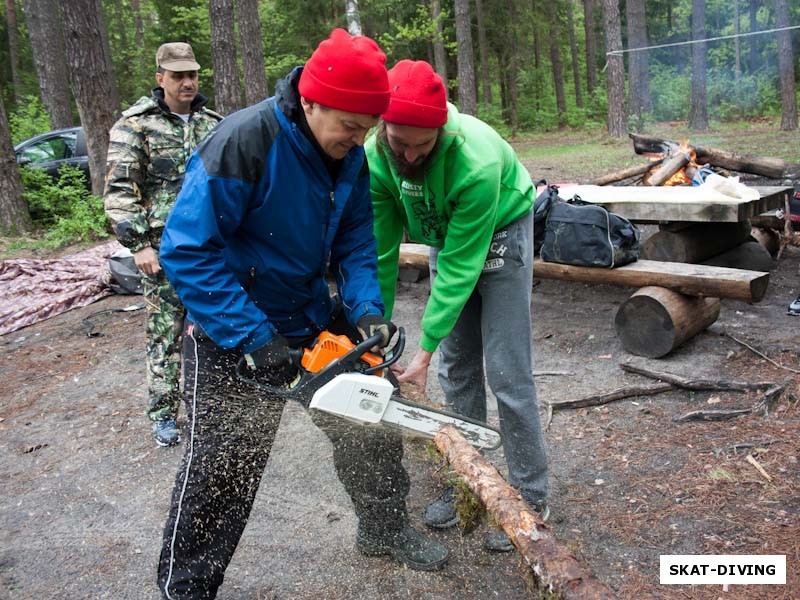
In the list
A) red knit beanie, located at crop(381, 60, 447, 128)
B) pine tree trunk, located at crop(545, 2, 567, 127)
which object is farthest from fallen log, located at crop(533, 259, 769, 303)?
pine tree trunk, located at crop(545, 2, 567, 127)

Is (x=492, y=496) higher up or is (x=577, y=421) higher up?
(x=492, y=496)

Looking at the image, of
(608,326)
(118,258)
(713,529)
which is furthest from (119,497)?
(118,258)

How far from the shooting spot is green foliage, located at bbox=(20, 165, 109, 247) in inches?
379

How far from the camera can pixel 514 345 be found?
2584 mm

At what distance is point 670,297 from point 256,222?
10.3 ft

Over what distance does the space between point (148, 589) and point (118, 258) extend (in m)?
5.00

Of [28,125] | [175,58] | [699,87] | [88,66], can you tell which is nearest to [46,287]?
[88,66]

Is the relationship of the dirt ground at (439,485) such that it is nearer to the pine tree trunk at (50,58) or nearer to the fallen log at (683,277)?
the fallen log at (683,277)

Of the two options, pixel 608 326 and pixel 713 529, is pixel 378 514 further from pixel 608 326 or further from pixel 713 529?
pixel 608 326

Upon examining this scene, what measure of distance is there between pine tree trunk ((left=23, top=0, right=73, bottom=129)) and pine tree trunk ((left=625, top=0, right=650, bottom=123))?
45.5 feet

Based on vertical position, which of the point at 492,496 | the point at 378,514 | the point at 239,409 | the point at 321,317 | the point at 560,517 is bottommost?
the point at 560,517

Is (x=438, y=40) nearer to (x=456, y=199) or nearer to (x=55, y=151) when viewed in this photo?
(x=55, y=151)

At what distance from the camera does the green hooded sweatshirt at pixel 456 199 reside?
90.4 inches

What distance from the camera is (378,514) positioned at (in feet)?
8.61
